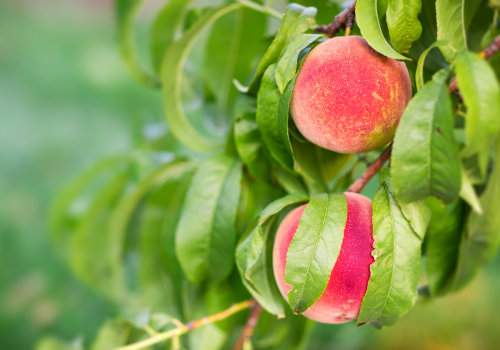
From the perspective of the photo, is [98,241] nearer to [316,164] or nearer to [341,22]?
[316,164]

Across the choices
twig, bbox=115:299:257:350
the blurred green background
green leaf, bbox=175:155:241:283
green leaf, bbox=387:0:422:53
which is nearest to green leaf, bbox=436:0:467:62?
green leaf, bbox=387:0:422:53

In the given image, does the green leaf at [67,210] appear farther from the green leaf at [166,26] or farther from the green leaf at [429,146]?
the green leaf at [429,146]

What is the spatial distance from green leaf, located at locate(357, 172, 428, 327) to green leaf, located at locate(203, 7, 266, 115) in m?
0.37

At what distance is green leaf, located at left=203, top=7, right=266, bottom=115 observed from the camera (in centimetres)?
78

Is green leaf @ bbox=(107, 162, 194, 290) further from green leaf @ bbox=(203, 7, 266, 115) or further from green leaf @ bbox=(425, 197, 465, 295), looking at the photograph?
green leaf @ bbox=(425, 197, 465, 295)

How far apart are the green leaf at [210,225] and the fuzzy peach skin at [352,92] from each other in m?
0.18

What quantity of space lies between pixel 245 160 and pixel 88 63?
200cm

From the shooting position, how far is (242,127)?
601 millimetres

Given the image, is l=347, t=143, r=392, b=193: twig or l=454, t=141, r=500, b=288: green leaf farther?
l=454, t=141, r=500, b=288: green leaf

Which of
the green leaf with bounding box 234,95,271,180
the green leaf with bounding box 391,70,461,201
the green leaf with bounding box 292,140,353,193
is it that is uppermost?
the green leaf with bounding box 391,70,461,201

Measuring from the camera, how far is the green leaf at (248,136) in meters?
0.60

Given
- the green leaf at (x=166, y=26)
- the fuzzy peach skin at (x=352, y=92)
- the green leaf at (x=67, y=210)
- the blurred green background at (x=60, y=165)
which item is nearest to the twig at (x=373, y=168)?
the fuzzy peach skin at (x=352, y=92)

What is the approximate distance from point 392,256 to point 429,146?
11cm

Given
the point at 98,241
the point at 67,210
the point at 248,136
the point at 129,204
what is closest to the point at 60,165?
the point at 67,210
